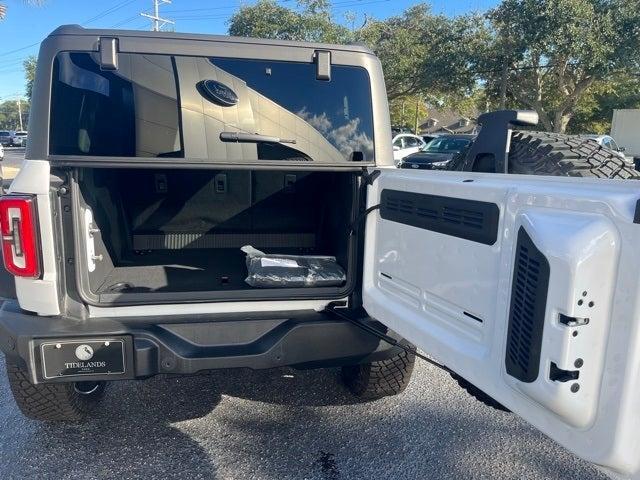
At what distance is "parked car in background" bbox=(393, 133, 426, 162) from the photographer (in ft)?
67.0

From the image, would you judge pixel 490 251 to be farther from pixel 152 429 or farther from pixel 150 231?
pixel 150 231

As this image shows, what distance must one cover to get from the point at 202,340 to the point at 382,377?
1258 mm

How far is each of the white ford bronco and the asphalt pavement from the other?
217 mm

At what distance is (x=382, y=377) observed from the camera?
3.24 metres

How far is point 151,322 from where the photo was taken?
8.26ft

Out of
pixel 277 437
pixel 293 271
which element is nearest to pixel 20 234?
pixel 293 271

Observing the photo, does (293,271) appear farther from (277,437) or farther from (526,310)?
(526,310)

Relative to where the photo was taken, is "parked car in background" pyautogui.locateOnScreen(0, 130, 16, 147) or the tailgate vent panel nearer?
the tailgate vent panel

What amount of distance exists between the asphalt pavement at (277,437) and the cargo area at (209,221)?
830 millimetres

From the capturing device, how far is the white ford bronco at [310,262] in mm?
1396

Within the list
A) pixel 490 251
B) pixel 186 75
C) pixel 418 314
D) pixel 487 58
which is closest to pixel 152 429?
pixel 418 314

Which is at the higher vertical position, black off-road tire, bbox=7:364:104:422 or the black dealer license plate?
the black dealer license plate

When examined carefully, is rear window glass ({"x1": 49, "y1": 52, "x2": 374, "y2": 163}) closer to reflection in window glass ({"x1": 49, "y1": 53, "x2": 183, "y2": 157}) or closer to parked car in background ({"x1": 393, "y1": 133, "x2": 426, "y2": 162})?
reflection in window glass ({"x1": 49, "y1": 53, "x2": 183, "y2": 157})

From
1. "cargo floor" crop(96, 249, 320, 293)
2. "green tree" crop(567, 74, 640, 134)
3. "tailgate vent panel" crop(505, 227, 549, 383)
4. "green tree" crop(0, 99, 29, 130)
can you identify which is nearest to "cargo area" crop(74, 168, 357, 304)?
"cargo floor" crop(96, 249, 320, 293)
